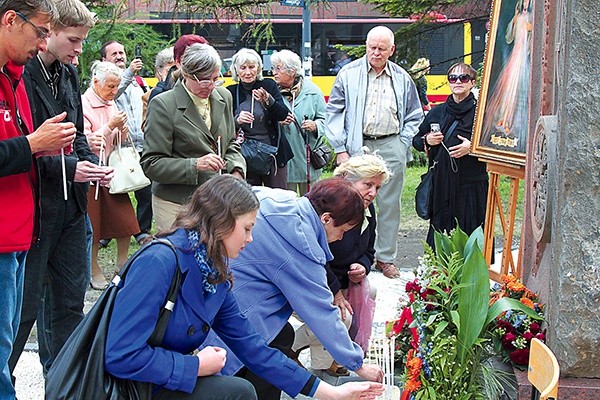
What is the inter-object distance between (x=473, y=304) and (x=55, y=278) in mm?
1939

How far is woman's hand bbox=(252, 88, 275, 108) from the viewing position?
7.16 meters

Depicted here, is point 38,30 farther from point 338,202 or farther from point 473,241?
point 473,241

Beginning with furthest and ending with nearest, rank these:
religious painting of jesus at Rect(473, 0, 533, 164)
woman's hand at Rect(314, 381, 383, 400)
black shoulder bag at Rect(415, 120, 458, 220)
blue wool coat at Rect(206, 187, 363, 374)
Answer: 1. black shoulder bag at Rect(415, 120, 458, 220)
2. religious painting of jesus at Rect(473, 0, 533, 164)
3. blue wool coat at Rect(206, 187, 363, 374)
4. woman's hand at Rect(314, 381, 383, 400)

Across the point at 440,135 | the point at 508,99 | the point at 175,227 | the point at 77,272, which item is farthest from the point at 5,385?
the point at 440,135

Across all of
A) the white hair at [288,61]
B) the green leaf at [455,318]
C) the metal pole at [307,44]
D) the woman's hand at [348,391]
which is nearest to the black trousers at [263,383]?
the woman's hand at [348,391]

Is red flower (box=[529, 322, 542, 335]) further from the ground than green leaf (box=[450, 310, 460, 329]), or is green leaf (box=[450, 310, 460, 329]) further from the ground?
green leaf (box=[450, 310, 460, 329])

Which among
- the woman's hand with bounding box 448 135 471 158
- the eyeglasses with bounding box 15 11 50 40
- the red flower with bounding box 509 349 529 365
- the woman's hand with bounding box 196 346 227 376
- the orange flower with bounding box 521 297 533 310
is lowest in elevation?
the red flower with bounding box 509 349 529 365

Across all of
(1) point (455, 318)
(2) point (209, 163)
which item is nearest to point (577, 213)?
(1) point (455, 318)

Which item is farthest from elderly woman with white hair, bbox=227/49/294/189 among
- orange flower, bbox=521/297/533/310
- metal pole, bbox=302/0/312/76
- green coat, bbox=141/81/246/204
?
metal pole, bbox=302/0/312/76

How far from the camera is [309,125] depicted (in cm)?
791

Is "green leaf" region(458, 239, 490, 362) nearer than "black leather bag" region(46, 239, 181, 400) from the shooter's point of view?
No

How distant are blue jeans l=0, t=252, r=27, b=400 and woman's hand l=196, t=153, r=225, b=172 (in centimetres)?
169

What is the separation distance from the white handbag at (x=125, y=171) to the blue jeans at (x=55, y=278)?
2344mm

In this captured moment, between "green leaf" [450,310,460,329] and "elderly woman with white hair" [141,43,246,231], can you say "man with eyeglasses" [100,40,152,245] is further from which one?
"green leaf" [450,310,460,329]
